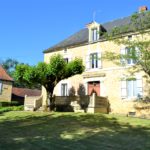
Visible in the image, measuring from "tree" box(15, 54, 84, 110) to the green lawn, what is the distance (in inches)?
208

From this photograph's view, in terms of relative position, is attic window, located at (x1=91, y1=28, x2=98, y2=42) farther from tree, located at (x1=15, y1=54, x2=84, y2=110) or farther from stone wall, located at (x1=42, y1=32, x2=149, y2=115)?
tree, located at (x1=15, y1=54, x2=84, y2=110)

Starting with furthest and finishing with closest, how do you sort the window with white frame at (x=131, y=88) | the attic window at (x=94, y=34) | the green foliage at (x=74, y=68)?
the attic window at (x=94, y=34) < the green foliage at (x=74, y=68) < the window with white frame at (x=131, y=88)

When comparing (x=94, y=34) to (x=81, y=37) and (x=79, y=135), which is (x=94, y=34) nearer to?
(x=81, y=37)

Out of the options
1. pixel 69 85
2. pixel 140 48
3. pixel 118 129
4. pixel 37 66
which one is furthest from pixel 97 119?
pixel 69 85

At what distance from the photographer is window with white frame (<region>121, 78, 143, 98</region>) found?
24814mm

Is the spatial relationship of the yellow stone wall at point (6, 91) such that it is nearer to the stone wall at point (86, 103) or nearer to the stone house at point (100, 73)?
the stone house at point (100, 73)

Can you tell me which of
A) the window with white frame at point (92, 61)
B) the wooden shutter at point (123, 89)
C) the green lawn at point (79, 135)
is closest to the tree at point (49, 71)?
the window with white frame at point (92, 61)

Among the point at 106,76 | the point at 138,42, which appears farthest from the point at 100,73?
the point at 138,42

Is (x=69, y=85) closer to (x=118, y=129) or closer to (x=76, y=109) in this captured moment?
(x=76, y=109)

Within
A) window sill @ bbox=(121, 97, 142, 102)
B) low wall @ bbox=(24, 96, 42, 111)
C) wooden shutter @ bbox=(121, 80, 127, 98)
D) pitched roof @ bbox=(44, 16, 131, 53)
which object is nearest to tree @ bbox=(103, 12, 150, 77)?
wooden shutter @ bbox=(121, 80, 127, 98)

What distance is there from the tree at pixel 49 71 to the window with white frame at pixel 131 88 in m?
4.07

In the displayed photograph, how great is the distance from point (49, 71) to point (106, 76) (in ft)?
18.2

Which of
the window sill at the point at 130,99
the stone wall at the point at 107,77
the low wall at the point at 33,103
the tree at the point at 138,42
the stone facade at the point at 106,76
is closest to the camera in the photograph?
the tree at the point at 138,42

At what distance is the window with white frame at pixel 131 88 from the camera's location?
81.4 ft
